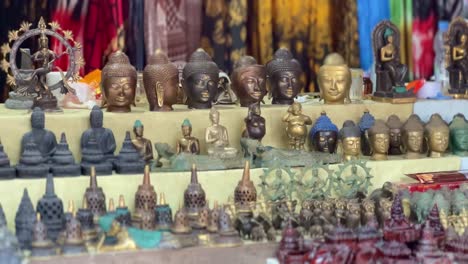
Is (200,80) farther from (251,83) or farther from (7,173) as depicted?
(7,173)

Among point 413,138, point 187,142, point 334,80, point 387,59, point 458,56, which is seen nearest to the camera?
point 187,142

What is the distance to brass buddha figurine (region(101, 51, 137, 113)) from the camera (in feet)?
17.2

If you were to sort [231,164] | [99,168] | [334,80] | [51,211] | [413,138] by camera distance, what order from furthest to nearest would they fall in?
[334,80] < [413,138] < [231,164] < [99,168] < [51,211]

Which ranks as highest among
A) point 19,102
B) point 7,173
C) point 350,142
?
Answer: point 19,102

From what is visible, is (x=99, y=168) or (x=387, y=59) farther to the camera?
(x=387, y=59)

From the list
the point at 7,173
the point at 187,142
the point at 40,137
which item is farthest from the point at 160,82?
the point at 7,173

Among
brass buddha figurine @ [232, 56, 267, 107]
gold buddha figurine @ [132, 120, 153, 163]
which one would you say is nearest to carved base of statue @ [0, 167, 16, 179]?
gold buddha figurine @ [132, 120, 153, 163]

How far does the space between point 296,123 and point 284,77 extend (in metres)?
0.36

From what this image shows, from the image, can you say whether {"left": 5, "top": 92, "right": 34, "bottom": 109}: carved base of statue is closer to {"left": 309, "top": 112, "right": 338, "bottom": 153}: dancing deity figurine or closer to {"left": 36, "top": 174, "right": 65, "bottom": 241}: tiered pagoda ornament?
{"left": 36, "top": 174, "right": 65, "bottom": 241}: tiered pagoda ornament

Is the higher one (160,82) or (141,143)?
(160,82)

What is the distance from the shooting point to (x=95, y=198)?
4.64 meters

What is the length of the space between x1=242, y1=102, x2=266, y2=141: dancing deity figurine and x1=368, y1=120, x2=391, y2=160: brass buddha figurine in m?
0.54

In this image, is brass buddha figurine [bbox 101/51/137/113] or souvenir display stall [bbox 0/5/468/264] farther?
brass buddha figurine [bbox 101/51/137/113]

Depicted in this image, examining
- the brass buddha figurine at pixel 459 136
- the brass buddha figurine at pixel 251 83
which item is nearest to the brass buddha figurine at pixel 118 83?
the brass buddha figurine at pixel 251 83
